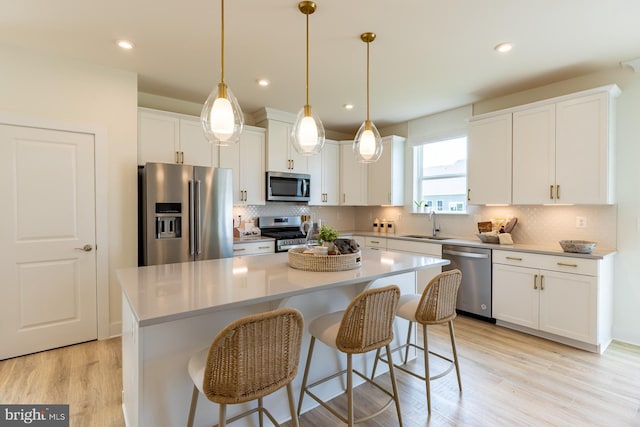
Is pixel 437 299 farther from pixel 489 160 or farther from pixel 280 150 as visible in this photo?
pixel 280 150

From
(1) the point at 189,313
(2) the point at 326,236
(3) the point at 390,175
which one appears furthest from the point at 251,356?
(3) the point at 390,175

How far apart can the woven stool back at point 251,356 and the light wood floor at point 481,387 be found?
87cm

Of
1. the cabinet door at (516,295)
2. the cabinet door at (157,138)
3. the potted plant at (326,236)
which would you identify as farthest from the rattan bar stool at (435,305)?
the cabinet door at (157,138)

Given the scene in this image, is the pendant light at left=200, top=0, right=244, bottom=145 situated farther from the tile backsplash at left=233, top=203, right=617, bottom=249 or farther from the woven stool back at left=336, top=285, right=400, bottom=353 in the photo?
the tile backsplash at left=233, top=203, right=617, bottom=249

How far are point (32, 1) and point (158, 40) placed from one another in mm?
762

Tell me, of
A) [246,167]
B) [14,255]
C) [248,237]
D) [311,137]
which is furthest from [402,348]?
[14,255]

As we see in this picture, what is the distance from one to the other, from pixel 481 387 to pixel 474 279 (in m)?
1.54

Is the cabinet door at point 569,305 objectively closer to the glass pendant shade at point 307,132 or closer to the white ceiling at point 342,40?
the white ceiling at point 342,40

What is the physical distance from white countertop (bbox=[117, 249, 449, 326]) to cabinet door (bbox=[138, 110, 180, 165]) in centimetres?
184

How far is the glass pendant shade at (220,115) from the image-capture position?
184 centimetres

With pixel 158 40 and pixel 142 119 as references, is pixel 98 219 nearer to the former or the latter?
pixel 142 119

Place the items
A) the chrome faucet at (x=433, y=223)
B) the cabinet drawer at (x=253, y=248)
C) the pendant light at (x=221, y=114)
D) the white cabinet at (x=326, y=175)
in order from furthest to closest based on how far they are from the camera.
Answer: the white cabinet at (x=326, y=175), the chrome faucet at (x=433, y=223), the cabinet drawer at (x=253, y=248), the pendant light at (x=221, y=114)

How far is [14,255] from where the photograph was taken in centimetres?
279

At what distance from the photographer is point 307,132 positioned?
7.16 ft
